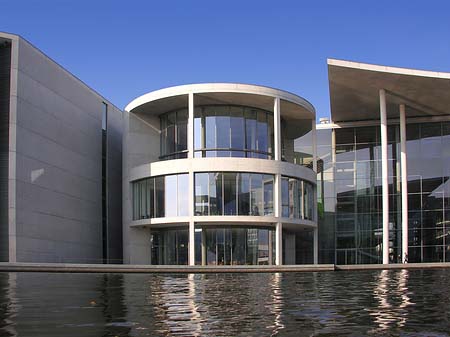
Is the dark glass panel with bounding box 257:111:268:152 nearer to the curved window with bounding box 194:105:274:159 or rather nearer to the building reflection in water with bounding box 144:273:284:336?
the curved window with bounding box 194:105:274:159

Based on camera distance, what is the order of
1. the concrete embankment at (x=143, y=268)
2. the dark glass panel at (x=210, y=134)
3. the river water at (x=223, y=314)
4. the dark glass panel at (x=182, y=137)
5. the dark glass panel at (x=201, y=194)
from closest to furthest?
1. the river water at (x=223, y=314)
2. the concrete embankment at (x=143, y=268)
3. the dark glass panel at (x=201, y=194)
4. the dark glass panel at (x=210, y=134)
5. the dark glass panel at (x=182, y=137)

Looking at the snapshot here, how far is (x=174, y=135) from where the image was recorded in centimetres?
4178

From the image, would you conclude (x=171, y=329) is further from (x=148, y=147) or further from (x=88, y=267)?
(x=148, y=147)

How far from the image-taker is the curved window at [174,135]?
4116cm

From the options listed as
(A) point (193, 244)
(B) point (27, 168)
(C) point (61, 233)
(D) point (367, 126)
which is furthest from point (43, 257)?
(D) point (367, 126)

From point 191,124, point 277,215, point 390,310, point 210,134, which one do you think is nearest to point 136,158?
point 210,134

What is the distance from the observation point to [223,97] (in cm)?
3912

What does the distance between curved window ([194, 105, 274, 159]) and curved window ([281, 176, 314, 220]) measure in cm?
292

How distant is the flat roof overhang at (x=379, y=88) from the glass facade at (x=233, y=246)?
11.9 metres

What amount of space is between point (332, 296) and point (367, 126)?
123ft

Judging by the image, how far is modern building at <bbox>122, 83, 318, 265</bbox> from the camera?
3769 cm

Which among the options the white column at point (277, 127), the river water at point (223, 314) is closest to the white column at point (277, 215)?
the white column at point (277, 127)

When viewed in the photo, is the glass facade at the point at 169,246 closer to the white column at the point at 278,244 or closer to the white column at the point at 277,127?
the white column at the point at 278,244

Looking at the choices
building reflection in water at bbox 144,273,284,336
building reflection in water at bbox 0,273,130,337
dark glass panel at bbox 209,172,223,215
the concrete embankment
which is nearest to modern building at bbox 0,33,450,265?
dark glass panel at bbox 209,172,223,215
